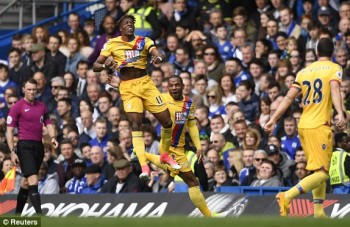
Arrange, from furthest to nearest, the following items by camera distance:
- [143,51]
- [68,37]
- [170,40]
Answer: [68,37], [170,40], [143,51]

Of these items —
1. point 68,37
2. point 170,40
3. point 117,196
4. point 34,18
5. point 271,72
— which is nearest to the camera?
point 117,196

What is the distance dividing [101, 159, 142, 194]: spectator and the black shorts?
2.50 m

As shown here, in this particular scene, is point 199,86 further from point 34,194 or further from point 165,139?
point 34,194

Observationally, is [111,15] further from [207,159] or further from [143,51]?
[143,51]

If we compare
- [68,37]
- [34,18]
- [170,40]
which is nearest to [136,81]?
[170,40]

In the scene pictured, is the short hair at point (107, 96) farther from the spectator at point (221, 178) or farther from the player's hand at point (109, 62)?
the player's hand at point (109, 62)

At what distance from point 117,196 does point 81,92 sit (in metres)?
6.18

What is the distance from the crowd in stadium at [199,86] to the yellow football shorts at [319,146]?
8.40 feet

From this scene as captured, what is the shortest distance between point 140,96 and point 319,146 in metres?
2.96

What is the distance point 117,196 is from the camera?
21.5 m

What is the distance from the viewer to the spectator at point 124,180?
2262 centimetres

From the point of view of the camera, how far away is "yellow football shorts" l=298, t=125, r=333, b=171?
697 inches

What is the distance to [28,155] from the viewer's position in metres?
20.3

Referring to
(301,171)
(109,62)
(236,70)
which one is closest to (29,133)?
(109,62)
